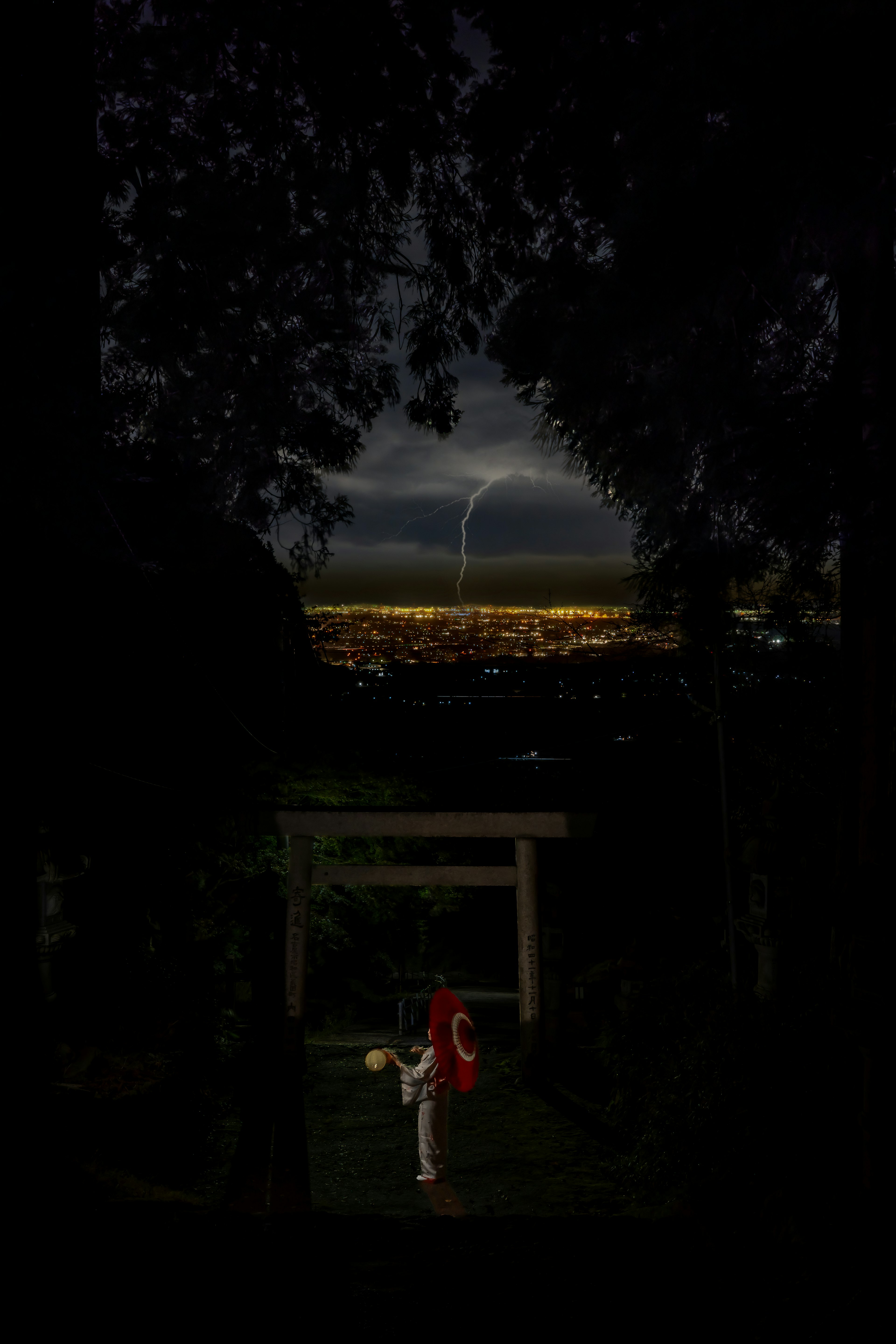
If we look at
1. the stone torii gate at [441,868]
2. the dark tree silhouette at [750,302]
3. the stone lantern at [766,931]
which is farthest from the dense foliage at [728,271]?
the stone torii gate at [441,868]

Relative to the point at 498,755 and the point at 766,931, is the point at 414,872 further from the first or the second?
the point at 766,931

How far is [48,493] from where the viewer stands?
6605 mm

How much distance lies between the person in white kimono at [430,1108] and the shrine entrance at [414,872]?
8.93 ft

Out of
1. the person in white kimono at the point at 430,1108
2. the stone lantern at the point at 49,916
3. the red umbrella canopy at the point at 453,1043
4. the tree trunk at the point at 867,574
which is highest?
the tree trunk at the point at 867,574

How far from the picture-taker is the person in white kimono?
7.07 meters

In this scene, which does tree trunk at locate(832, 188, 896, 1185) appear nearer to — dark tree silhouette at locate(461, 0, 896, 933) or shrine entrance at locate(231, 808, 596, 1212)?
dark tree silhouette at locate(461, 0, 896, 933)

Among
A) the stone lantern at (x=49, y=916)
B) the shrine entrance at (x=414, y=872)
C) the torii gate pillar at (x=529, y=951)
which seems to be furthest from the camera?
the shrine entrance at (x=414, y=872)

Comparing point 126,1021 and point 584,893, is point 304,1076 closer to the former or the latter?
point 126,1021

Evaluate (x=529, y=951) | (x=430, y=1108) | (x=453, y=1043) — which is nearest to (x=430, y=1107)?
(x=430, y=1108)

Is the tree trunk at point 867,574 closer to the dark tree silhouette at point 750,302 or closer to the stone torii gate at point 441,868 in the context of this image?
the dark tree silhouette at point 750,302

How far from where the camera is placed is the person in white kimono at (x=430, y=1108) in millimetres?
7066

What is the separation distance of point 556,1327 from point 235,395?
6542 mm

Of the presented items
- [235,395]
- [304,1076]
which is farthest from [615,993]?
[235,395]

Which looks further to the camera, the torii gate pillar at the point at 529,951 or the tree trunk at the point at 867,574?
the torii gate pillar at the point at 529,951
